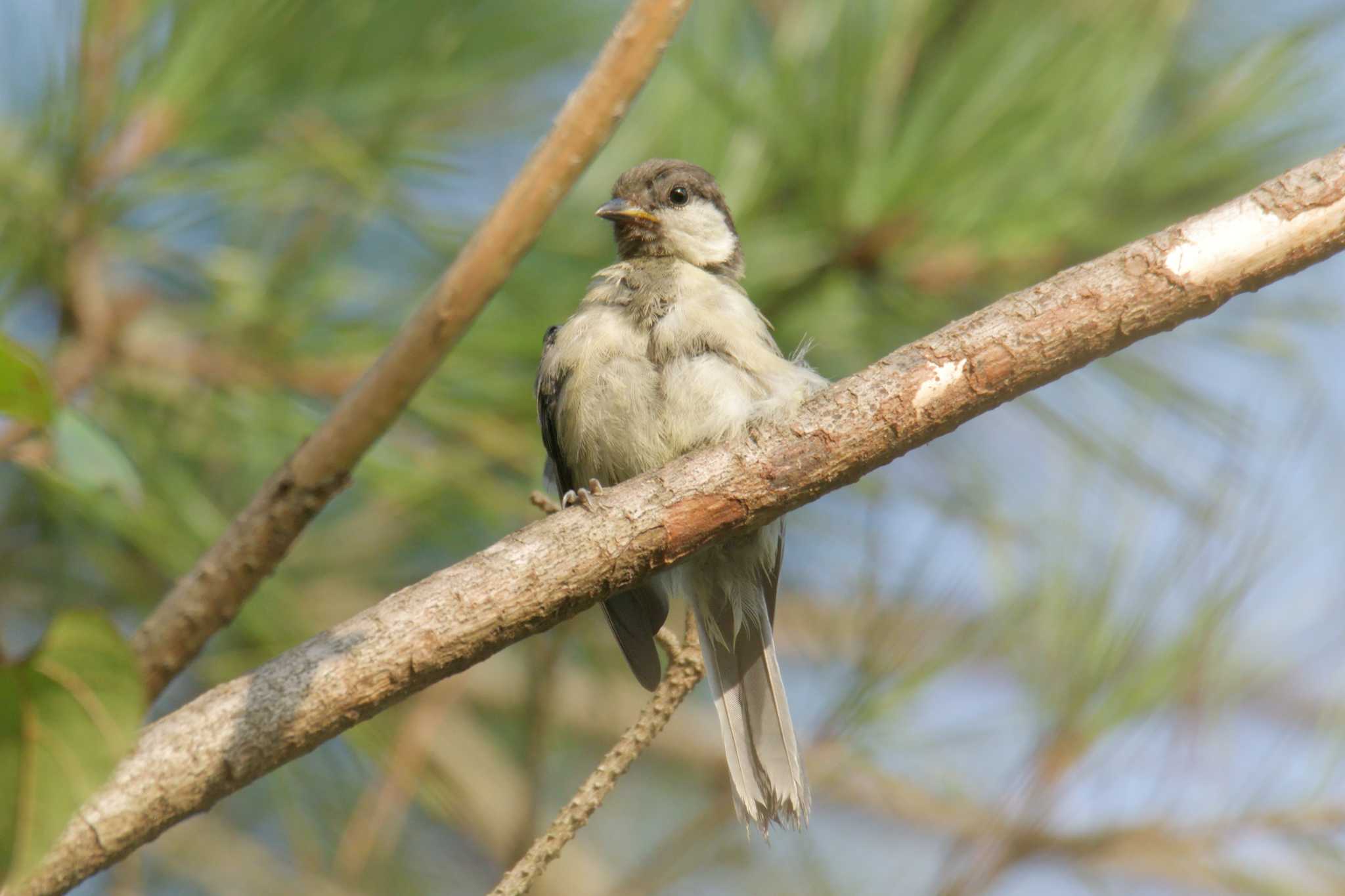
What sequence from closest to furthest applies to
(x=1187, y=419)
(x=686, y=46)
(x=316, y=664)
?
1. (x=316, y=664)
2. (x=686, y=46)
3. (x=1187, y=419)

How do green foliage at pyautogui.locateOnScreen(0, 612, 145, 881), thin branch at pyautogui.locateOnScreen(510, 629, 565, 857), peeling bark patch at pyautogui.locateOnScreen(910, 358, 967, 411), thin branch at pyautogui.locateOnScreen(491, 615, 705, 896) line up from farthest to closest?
thin branch at pyautogui.locateOnScreen(510, 629, 565, 857) → peeling bark patch at pyautogui.locateOnScreen(910, 358, 967, 411) → thin branch at pyautogui.locateOnScreen(491, 615, 705, 896) → green foliage at pyautogui.locateOnScreen(0, 612, 145, 881)

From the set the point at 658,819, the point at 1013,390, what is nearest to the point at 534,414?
the point at 1013,390

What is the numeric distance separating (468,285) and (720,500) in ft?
1.70

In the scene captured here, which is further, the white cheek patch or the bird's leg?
the white cheek patch

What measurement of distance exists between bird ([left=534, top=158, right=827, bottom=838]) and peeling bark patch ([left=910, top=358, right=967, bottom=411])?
0.64 m

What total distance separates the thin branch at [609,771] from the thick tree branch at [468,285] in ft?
2.01

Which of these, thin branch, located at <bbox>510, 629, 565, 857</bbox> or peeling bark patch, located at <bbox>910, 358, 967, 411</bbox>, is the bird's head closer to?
thin branch, located at <bbox>510, 629, 565, 857</bbox>

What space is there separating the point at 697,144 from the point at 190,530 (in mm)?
1544

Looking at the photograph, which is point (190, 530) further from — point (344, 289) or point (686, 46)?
point (686, 46)

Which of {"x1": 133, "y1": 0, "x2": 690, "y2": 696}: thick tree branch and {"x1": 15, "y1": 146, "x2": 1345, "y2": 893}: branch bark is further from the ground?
{"x1": 133, "y1": 0, "x2": 690, "y2": 696}: thick tree branch

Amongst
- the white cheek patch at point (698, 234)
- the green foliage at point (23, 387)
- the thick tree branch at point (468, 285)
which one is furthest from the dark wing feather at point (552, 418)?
the green foliage at point (23, 387)

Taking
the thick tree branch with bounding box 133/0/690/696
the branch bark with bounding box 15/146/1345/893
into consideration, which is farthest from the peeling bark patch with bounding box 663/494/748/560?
the thick tree branch with bounding box 133/0/690/696

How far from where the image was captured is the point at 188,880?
13.5 feet

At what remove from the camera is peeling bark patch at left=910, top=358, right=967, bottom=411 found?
1896mm
